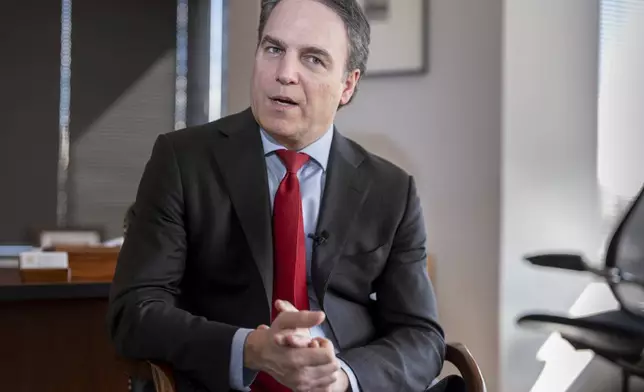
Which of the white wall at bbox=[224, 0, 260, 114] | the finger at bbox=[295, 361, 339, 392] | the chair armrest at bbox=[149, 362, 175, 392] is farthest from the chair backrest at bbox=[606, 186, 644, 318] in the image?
the white wall at bbox=[224, 0, 260, 114]

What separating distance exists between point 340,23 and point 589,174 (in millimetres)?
1604

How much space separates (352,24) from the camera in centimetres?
140

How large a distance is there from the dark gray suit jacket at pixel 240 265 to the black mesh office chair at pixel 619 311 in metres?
0.94

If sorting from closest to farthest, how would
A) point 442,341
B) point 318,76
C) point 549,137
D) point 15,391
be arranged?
point 318,76 → point 442,341 → point 15,391 → point 549,137

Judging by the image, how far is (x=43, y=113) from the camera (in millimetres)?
3266

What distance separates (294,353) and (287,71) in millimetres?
462

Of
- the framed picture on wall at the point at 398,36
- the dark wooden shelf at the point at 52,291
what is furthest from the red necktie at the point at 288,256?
the framed picture on wall at the point at 398,36

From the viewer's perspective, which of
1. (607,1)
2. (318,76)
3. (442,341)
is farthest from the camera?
(607,1)

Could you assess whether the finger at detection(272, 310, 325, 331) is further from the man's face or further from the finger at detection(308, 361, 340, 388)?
the man's face

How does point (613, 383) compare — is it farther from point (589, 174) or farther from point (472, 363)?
point (472, 363)

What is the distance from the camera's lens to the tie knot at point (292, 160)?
143 centimetres

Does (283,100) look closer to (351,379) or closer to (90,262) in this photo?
(351,379)

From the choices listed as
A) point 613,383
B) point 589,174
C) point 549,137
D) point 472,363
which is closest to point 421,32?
point 549,137

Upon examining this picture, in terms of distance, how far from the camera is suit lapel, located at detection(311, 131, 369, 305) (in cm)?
140
